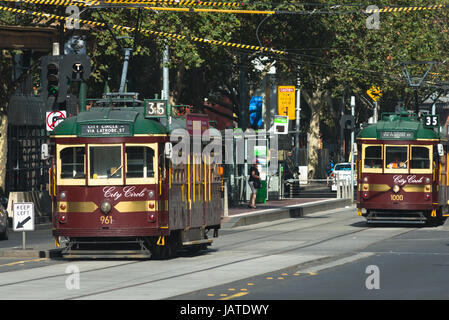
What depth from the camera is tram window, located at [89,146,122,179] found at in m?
21.5

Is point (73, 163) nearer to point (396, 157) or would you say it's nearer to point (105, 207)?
point (105, 207)

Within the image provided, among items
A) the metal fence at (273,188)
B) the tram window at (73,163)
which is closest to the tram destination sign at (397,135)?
the metal fence at (273,188)

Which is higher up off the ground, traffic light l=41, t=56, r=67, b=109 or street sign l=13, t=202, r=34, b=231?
traffic light l=41, t=56, r=67, b=109

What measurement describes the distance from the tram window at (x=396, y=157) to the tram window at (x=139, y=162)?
12470 millimetres

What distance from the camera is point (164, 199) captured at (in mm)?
21562

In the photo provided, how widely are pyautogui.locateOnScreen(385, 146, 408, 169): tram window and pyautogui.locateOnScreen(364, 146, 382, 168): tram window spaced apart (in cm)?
20

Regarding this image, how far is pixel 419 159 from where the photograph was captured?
107 ft

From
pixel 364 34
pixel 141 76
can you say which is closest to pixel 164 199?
pixel 141 76

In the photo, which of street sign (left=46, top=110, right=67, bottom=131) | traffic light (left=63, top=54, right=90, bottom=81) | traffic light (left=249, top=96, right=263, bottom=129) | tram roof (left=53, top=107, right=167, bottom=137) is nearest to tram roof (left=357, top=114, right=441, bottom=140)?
traffic light (left=63, top=54, right=90, bottom=81)

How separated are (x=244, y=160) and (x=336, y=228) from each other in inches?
463

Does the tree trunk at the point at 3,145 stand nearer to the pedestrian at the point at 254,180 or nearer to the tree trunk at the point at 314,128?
the pedestrian at the point at 254,180

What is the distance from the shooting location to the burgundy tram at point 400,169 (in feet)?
106

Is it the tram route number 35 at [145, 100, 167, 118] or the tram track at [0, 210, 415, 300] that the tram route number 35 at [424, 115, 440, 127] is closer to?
the tram track at [0, 210, 415, 300]

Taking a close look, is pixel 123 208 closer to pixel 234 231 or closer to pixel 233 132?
pixel 234 231
